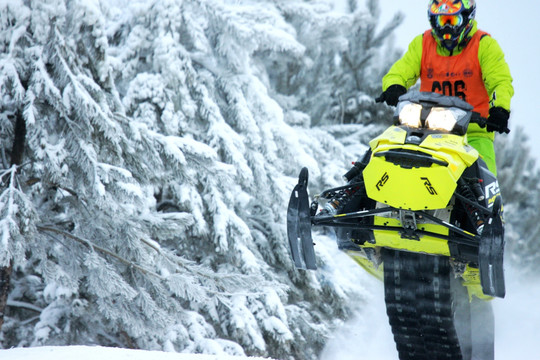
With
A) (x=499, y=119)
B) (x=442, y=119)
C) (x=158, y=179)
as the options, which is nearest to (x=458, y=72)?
(x=499, y=119)

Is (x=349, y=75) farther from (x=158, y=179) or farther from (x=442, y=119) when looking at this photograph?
(x=442, y=119)

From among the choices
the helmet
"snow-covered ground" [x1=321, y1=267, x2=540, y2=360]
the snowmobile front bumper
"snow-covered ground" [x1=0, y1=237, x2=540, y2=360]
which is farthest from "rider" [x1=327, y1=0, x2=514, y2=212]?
"snow-covered ground" [x1=321, y1=267, x2=540, y2=360]

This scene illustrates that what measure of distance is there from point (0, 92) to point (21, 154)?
3.62 ft

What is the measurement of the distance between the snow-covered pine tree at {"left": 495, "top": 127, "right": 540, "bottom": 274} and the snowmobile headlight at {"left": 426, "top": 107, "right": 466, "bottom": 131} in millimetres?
15129

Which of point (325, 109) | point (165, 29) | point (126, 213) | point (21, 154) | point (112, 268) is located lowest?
point (112, 268)

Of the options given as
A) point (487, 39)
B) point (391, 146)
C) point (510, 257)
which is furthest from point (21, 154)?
point (510, 257)

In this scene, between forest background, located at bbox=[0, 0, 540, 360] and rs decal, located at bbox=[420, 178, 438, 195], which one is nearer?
rs decal, located at bbox=[420, 178, 438, 195]

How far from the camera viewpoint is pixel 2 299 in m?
7.34

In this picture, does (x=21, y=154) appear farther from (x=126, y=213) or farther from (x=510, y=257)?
(x=510, y=257)

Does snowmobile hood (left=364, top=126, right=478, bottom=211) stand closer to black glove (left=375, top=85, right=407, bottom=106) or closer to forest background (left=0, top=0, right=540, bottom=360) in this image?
black glove (left=375, top=85, right=407, bottom=106)

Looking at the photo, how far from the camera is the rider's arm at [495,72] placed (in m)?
5.46

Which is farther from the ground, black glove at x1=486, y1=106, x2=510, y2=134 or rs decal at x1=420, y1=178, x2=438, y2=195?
black glove at x1=486, y1=106, x2=510, y2=134

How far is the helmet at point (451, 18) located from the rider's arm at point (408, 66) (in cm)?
40

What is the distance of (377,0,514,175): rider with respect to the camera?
543 centimetres
